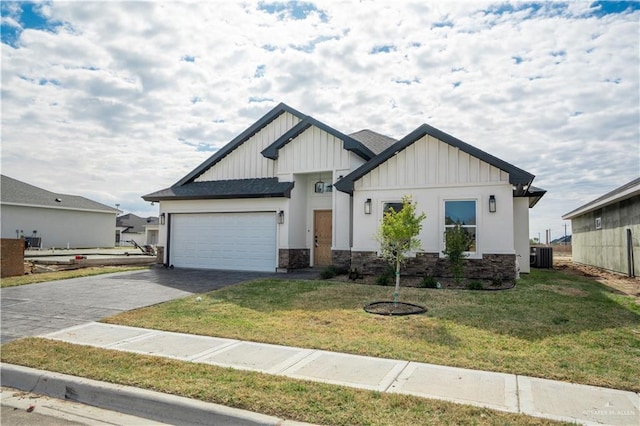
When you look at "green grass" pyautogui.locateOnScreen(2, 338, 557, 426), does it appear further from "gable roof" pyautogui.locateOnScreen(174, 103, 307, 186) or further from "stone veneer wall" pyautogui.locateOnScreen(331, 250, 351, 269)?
"gable roof" pyautogui.locateOnScreen(174, 103, 307, 186)

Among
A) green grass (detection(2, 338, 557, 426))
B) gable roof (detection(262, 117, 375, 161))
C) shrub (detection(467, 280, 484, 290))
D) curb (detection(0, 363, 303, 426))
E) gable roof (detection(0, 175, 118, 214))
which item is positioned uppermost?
gable roof (detection(262, 117, 375, 161))

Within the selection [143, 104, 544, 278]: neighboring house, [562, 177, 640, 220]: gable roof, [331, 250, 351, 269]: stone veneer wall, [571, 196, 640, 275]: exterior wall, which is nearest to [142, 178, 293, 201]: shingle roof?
[143, 104, 544, 278]: neighboring house

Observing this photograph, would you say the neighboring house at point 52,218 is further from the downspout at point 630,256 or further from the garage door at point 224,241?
the downspout at point 630,256

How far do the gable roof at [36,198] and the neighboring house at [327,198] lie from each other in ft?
58.4

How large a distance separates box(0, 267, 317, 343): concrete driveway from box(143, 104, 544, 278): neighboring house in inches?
75.0

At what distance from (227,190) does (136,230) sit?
150ft

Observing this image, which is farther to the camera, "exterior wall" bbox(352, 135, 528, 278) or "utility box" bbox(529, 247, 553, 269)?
"utility box" bbox(529, 247, 553, 269)

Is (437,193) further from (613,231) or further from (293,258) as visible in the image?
(613,231)

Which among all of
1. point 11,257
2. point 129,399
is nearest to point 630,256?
point 129,399

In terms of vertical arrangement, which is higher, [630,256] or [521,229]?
[521,229]

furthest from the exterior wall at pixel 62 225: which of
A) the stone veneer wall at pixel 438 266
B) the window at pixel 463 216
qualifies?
the window at pixel 463 216

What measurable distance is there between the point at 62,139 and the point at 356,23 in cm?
1515

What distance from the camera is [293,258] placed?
51.2ft

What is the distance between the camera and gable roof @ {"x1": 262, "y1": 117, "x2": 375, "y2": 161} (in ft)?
49.0
